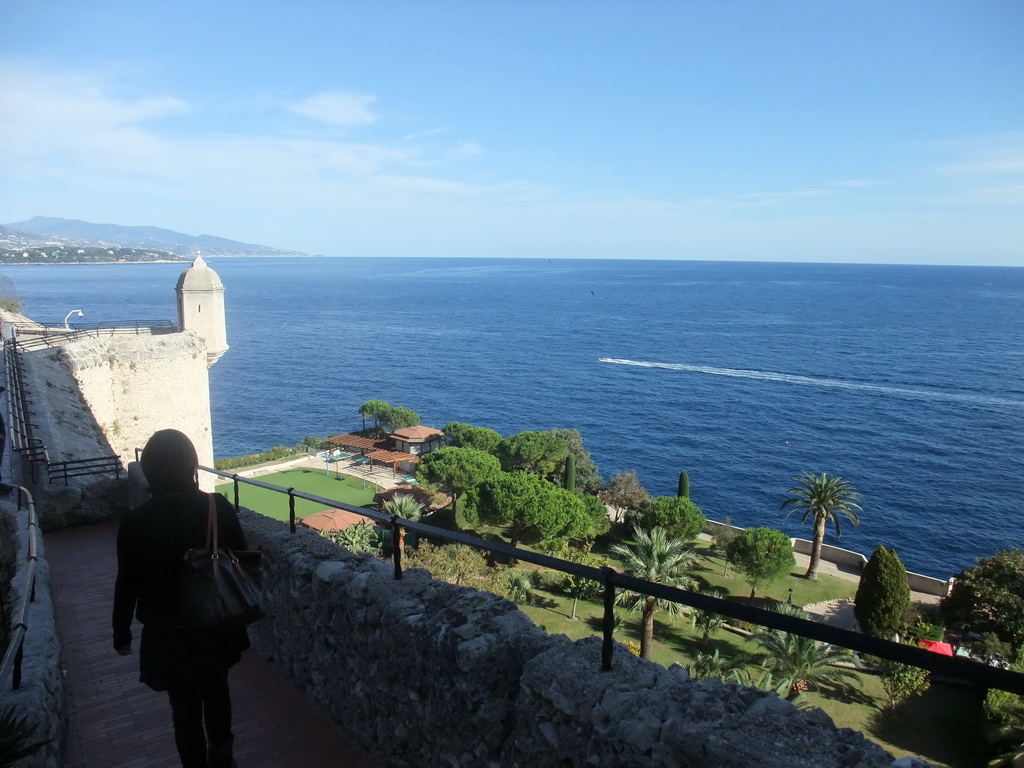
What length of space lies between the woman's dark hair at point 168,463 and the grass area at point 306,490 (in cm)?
Result: 2811

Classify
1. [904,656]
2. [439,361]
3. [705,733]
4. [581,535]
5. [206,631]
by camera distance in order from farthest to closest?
[439,361] < [581,535] < [206,631] < [705,733] < [904,656]

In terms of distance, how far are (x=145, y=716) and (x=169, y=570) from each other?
2.41 meters

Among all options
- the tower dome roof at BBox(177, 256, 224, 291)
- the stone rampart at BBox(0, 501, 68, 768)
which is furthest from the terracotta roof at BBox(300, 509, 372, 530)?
the stone rampart at BBox(0, 501, 68, 768)

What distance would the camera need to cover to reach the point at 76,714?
454 centimetres

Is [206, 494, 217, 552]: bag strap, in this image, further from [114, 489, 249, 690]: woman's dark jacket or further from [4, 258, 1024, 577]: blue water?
[4, 258, 1024, 577]: blue water

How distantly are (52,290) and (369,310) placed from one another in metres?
70.2

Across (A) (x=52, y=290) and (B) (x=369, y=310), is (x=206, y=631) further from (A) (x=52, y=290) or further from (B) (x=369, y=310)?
(A) (x=52, y=290)

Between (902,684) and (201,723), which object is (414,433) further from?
(201,723)

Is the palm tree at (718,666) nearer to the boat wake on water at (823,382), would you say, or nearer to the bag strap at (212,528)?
the bag strap at (212,528)

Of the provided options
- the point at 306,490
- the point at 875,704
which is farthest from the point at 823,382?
the point at 875,704

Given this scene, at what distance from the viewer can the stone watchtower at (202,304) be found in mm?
21109

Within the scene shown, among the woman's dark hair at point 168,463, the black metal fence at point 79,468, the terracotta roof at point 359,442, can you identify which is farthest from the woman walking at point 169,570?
the terracotta roof at point 359,442

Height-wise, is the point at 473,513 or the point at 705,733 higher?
the point at 705,733

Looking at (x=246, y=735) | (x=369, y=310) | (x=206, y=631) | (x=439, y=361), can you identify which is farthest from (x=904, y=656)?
(x=369, y=310)
